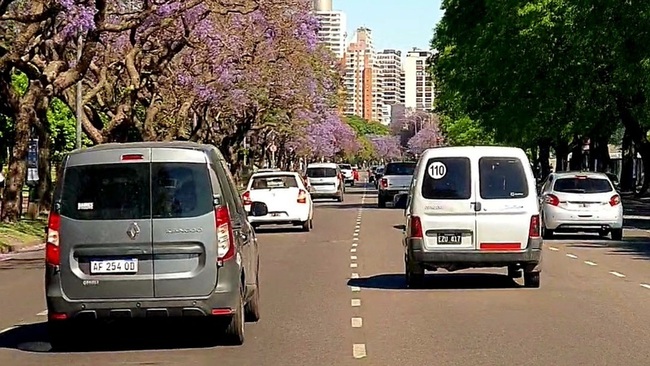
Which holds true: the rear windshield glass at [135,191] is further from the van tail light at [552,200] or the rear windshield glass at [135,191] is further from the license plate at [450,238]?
the van tail light at [552,200]

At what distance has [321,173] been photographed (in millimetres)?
56625

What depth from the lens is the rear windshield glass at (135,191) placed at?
1150 centimetres

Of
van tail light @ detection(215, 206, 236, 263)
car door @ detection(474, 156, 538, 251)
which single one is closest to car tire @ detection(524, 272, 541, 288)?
car door @ detection(474, 156, 538, 251)

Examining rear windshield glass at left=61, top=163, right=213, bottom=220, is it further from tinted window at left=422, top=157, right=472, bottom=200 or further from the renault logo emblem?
tinted window at left=422, top=157, right=472, bottom=200

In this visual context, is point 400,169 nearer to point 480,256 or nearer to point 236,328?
point 480,256

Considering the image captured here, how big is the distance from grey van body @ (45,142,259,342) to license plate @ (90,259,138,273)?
38 millimetres

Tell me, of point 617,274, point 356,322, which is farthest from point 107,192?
point 617,274

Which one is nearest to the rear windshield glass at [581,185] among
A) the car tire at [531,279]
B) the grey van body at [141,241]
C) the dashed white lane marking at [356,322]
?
the car tire at [531,279]

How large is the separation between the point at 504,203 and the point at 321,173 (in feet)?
131

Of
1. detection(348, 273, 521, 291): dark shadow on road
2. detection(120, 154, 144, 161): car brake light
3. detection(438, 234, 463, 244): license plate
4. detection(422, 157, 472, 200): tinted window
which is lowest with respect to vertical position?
detection(348, 273, 521, 291): dark shadow on road

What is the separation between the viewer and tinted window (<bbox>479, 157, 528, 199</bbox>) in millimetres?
16641

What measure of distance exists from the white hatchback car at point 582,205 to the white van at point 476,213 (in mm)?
11539

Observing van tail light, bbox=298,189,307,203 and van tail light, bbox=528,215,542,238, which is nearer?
van tail light, bbox=528,215,542,238

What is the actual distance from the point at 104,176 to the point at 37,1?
17.4 m
